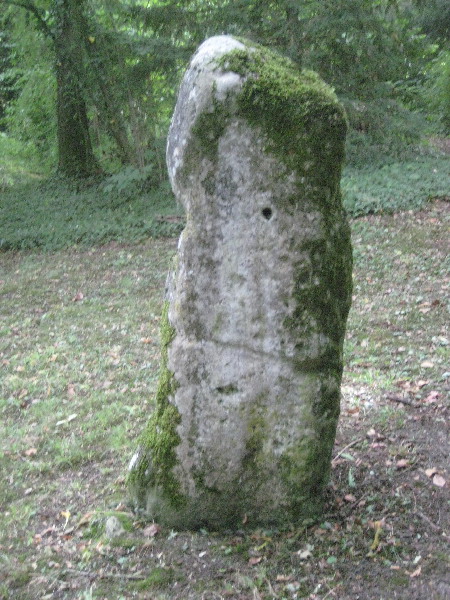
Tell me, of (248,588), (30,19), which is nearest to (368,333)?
(248,588)

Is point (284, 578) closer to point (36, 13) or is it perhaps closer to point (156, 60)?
point (156, 60)

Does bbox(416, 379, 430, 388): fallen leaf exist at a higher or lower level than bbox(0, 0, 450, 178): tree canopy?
lower

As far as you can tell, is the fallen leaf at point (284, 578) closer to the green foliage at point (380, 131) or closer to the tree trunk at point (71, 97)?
the green foliage at point (380, 131)

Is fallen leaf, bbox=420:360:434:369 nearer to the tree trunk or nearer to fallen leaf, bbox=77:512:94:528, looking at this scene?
fallen leaf, bbox=77:512:94:528

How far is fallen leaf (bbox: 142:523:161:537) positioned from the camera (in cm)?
345

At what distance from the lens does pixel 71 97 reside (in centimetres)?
1603

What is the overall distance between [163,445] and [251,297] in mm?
1013

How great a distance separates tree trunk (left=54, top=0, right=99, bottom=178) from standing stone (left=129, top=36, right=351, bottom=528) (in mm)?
13457

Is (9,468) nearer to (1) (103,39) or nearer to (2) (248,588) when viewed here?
(2) (248,588)

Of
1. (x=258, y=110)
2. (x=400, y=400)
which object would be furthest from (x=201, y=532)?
(x=258, y=110)

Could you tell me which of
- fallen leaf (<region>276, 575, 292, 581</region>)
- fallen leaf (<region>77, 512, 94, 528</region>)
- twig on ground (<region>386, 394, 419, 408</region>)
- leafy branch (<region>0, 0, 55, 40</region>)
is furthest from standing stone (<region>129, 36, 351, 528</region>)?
leafy branch (<region>0, 0, 55, 40</region>)

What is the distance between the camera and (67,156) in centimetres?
1639

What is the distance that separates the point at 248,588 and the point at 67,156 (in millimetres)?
15042

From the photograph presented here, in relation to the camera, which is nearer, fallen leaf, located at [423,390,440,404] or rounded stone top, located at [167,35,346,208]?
rounded stone top, located at [167,35,346,208]
